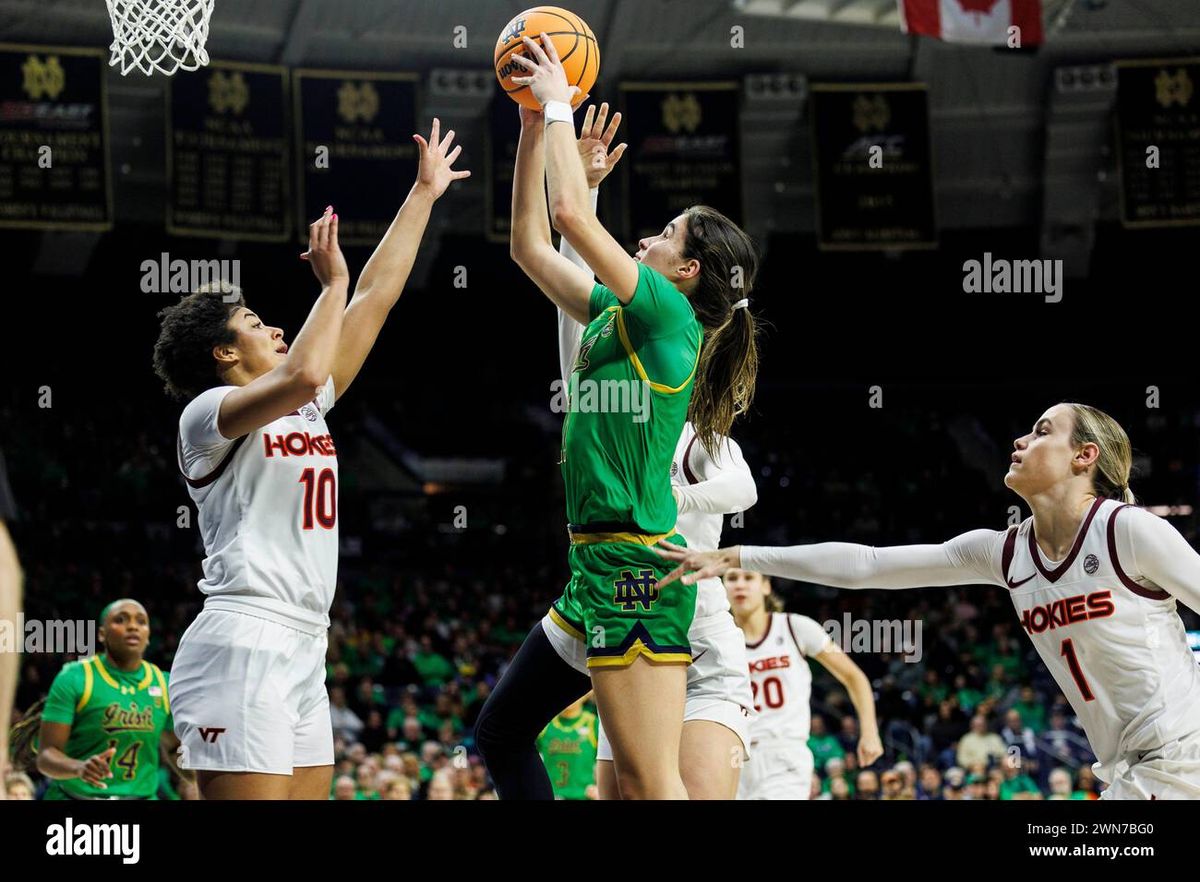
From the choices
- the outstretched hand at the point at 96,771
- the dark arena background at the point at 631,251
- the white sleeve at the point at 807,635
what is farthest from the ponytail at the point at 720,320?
the dark arena background at the point at 631,251

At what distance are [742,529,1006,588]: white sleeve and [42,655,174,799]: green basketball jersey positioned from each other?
4201 millimetres

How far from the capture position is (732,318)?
4.46 m

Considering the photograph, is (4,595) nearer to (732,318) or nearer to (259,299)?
(732,318)

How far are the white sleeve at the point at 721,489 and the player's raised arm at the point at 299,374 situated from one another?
49.4 inches

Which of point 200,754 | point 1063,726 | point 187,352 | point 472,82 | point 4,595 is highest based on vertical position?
point 472,82

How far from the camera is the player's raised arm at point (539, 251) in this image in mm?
4070

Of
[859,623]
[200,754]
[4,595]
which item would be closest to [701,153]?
[859,623]

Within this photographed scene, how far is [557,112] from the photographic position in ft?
13.3

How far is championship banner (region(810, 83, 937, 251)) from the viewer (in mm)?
14414

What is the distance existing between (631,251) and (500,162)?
2.29m

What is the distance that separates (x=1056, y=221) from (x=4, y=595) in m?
17.6

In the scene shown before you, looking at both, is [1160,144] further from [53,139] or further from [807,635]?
[53,139]

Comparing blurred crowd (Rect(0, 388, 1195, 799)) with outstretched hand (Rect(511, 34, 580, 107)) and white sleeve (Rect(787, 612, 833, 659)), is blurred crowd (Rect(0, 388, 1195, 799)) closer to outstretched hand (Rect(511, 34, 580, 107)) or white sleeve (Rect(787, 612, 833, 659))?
white sleeve (Rect(787, 612, 833, 659))

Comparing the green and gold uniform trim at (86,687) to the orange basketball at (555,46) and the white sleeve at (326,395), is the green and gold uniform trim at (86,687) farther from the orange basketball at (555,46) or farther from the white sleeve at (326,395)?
the orange basketball at (555,46)
